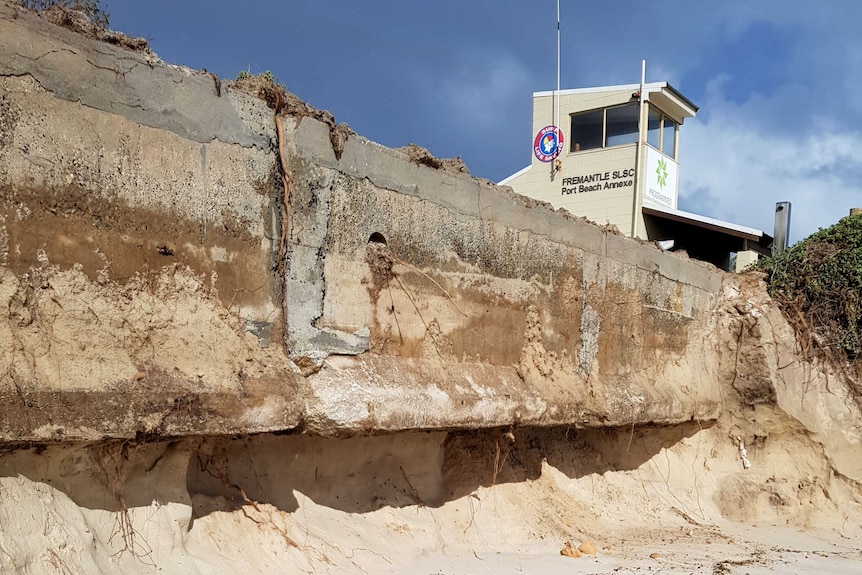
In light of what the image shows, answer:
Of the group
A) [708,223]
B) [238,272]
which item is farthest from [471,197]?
[708,223]

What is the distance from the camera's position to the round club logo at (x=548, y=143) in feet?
55.3

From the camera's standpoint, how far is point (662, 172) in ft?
55.2

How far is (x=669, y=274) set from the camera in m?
8.61

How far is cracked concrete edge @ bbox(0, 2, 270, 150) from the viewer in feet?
11.7

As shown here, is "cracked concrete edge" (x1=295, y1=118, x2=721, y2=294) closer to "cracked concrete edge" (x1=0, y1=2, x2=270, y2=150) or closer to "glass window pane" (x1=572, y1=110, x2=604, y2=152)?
"cracked concrete edge" (x1=0, y1=2, x2=270, y2=150)

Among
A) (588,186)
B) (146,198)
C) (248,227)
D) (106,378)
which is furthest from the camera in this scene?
(588,186)

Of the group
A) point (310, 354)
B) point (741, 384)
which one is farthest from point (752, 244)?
point (310, 354)

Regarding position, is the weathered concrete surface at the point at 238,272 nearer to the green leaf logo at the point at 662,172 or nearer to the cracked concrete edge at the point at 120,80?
the cracked concrete edge at the point at 120,80

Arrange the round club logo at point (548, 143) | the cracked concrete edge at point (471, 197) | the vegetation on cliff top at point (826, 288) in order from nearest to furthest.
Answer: the cracked concrete edge at point (471, 197)
the vegetation on cliff top at point (826, 288)
the round club logo at point (548, 143)

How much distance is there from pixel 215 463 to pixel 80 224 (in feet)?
5.31

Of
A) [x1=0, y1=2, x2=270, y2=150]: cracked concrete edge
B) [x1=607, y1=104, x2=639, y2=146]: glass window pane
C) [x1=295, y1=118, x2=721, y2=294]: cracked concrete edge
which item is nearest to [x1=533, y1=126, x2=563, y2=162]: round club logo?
[x1=607, y1=104, x2=639, y2=146]: glass window pane

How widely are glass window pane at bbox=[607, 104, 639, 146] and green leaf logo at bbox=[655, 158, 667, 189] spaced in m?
0.90

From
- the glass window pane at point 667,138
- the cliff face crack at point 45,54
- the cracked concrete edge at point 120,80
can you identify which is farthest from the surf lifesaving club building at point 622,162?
the cliff face crack at point 45,54

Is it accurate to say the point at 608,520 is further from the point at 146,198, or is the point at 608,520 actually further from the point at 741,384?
the point at 146,198
